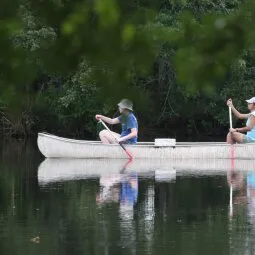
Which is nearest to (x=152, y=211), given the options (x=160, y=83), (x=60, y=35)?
(x=60, y=35)

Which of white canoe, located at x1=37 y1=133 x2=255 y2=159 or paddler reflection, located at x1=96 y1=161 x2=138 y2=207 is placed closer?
paddler reflection, located at x1=96 y1=161 x2=138 y2=207

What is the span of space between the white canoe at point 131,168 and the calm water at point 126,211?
0.02m

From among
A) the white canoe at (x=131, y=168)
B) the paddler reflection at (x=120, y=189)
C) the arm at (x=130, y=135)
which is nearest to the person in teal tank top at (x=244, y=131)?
the white canoe at (x=131, y=168)

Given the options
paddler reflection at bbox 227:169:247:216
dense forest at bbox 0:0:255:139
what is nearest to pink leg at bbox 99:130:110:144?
paddler reflection at bbox 227:169:247:216

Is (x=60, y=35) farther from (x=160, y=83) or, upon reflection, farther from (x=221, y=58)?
(x=160, y=83)

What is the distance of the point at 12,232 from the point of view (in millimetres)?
11086

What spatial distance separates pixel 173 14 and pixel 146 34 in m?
27.5

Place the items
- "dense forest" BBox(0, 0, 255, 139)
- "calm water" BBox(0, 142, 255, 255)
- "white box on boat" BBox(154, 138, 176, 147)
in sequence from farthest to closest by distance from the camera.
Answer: "white box on boat" BBox(154, 138, 176, 147)
"calm water" BBox(0, 142, 255, 255)
"dense forest" BBox(0, 0, 255, 139)

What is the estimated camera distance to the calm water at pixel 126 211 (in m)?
10.3

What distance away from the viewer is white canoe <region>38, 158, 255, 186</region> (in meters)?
18.2

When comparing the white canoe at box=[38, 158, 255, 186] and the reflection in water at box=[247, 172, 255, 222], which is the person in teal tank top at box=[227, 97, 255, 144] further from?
the reflection in water at box=[247, 172, 255, 222]

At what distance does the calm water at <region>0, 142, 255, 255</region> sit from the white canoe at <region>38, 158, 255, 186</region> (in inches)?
0.8

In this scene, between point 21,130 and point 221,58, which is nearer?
point 221,58

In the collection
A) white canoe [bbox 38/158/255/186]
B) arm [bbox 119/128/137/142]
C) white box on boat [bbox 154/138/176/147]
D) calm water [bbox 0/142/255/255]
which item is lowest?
calm water [bbox 0/142/255/255]
